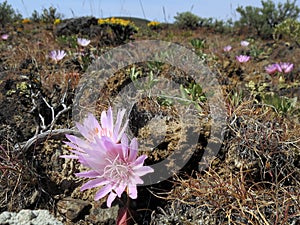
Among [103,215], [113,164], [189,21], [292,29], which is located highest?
[189,21]

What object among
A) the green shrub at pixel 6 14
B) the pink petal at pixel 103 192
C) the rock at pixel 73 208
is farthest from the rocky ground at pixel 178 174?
the green shrub at pixel 6 14

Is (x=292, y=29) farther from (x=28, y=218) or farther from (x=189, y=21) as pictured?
(x=28, y=218)

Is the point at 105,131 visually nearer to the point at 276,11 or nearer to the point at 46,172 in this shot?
the point at 46,172

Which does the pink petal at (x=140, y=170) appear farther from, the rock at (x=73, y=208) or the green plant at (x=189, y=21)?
the green plant at (x=189, y=21)

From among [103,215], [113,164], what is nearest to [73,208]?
[103,215]

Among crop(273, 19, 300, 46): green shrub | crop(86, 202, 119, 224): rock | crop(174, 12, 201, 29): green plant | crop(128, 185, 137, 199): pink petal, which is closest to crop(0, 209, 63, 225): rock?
crop(86, 202, 119, 224): rock

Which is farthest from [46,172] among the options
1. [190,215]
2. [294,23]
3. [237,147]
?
[294,23]

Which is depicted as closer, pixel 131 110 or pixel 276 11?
pixel 131 110
